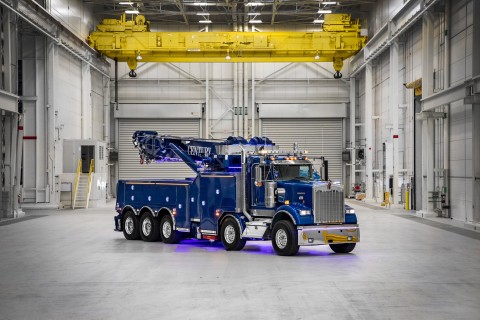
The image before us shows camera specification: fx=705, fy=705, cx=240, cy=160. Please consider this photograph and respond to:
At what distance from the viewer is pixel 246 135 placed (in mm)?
49594

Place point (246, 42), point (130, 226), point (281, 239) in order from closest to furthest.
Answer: point (281, 239) → point (130, 226) → point (246, 42)

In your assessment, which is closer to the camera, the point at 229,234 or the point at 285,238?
the point at 285,238

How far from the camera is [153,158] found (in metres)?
23.2

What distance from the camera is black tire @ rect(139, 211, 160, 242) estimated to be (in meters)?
20.9

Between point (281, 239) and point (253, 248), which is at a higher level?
point (281, 239)

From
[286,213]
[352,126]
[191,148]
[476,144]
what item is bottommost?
[286,213]

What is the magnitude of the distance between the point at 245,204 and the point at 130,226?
5.19 metres

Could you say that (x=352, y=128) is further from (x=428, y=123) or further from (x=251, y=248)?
(x=251, y=248)

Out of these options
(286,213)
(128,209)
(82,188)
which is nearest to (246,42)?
(82,188)

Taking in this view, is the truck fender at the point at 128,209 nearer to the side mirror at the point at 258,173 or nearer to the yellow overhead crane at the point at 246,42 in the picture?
the side mirror at the point at 258,173

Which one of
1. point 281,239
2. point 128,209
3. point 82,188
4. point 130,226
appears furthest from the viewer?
point 82,188

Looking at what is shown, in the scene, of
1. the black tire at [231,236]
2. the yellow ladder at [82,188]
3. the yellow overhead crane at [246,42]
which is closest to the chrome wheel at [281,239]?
the black tire at [231,236]

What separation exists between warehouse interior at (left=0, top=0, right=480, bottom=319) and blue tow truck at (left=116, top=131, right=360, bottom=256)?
654mm

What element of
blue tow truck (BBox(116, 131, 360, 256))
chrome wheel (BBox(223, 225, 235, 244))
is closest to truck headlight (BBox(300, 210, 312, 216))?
blue tow truck (BBox(116, 131, 360, 256))
